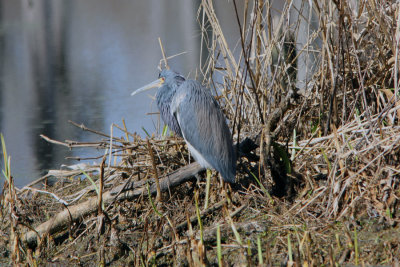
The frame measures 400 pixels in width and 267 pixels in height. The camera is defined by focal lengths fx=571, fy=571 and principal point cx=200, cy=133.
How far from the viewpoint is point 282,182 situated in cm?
392

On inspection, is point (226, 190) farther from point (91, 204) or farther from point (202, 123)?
point (91, 204)

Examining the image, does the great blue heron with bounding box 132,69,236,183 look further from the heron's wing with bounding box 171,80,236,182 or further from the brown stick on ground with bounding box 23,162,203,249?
the brown stick on ground with bounding box 23,162,203,249

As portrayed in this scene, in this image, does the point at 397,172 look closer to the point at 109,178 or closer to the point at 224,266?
the point at 224,266

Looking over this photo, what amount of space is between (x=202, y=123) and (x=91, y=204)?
92 cm

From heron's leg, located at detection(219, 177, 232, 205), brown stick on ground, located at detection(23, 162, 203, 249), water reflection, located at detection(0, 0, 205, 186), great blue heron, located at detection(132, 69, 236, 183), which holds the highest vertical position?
water reflection, located at detection(0, 0, 205, 186)

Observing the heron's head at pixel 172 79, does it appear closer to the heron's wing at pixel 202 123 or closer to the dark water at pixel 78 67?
the heron's wing at pixel 202 123

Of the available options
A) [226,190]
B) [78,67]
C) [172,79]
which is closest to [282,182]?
[226,190]

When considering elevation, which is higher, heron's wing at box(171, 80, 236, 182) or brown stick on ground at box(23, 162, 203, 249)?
heron's wing at box(171, 80, 236, 182)

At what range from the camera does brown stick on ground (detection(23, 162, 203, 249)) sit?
3742 millimetres

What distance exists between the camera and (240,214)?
148 inches

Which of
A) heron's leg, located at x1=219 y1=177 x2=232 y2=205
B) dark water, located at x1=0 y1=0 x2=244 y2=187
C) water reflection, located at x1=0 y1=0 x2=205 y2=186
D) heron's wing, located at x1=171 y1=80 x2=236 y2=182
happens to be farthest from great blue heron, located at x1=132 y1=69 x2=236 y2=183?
dark water, located at x1=0 y1=0 x2=244 y2=187

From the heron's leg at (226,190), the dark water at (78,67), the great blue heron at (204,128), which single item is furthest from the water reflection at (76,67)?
the heron's leg at (226,190)

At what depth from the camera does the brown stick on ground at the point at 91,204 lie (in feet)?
12.3

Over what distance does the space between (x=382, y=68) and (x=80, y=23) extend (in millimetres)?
11753
